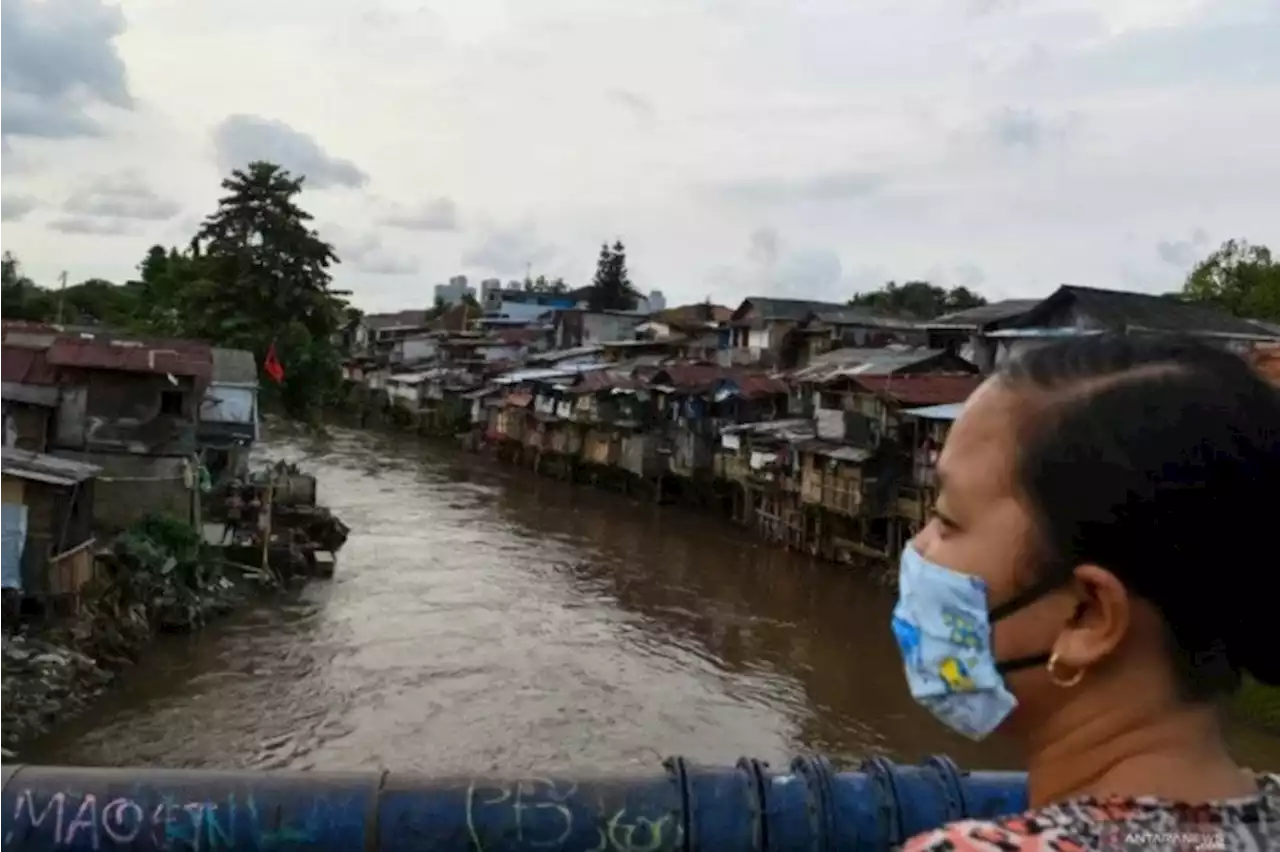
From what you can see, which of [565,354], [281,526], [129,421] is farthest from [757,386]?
Answer: [129,421]

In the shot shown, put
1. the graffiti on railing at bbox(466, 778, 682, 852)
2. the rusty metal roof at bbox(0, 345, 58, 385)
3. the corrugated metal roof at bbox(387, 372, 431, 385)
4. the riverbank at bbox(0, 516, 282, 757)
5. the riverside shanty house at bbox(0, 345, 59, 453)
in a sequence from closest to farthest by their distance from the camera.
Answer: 1. the graffiti on railing at bbox(466, 778, 682, 852)
2. the riverbank at bbox(0, 516, 282, 757)
3. the riverside shanty house at bbox(0, 345, 59, 453)
4. the rusty metal roof at bbox(0, 345, 58, 385)
5. the corrugated metal roof at bbox(387, 372, 431, 385)

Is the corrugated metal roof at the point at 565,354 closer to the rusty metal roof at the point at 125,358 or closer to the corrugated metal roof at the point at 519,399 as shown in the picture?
the corrugated metal roof at the point at 519,399

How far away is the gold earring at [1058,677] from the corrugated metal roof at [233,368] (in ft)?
78.1

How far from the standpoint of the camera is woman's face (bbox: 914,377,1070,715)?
130cm

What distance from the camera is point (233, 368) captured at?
24.6m

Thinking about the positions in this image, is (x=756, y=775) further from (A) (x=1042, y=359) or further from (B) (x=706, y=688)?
(B) (x=706, y=688)

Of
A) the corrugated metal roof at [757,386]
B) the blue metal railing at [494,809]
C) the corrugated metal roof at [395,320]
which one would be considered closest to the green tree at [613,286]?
the corrugated metal roof at [395,320]

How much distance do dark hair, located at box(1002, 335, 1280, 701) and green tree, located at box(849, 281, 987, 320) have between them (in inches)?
1772

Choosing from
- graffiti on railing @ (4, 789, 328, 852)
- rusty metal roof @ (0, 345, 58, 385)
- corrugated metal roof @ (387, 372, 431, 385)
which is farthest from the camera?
corrugated metal roof @ (387, 372, 431, 385)

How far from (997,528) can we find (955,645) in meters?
0.15

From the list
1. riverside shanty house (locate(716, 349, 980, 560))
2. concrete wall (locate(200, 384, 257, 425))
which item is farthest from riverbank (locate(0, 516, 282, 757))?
riverside shanty house (locate(716, 349, 980, 560))

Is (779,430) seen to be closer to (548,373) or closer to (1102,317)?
(1102,317)

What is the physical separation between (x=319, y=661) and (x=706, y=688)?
17.8 ft

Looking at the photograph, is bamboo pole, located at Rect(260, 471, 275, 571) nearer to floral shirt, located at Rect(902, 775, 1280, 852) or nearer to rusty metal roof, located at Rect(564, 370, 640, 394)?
rusty metal roof, located at Rect(564, 370, 640, 394)
